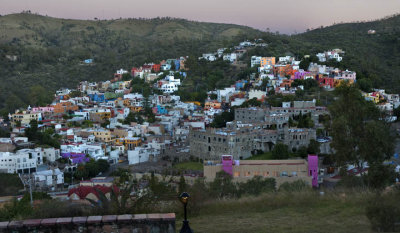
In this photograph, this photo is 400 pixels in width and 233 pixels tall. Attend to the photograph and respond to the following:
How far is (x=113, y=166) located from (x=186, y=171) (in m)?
3.52

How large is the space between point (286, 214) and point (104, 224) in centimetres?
202

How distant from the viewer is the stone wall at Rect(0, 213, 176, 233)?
14.3 ft

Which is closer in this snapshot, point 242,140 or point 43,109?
point 242,140

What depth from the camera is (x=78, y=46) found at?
185 feet

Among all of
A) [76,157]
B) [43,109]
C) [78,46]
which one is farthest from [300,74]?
[78,46]

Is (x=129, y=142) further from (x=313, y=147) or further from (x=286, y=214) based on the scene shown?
(x=286, y=214)

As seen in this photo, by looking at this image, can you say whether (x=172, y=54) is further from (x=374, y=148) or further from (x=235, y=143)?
(x=374, y=148)

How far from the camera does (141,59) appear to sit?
136ft

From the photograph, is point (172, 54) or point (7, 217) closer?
point (7, 217)

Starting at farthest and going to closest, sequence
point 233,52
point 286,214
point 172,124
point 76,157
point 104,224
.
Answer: point 233,52 < point 172,124 < point 76,157 < point 286,214 < point 104,224

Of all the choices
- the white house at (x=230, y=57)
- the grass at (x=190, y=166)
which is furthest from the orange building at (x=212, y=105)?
the white house at (x=230, y=57)

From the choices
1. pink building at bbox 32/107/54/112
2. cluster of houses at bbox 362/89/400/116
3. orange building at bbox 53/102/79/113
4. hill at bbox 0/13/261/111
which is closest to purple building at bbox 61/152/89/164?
pink building at bbox 32/107/54/112

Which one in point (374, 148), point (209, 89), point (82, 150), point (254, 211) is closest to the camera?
point (254, 211)

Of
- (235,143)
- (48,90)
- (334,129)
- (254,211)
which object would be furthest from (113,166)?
(48,90)
